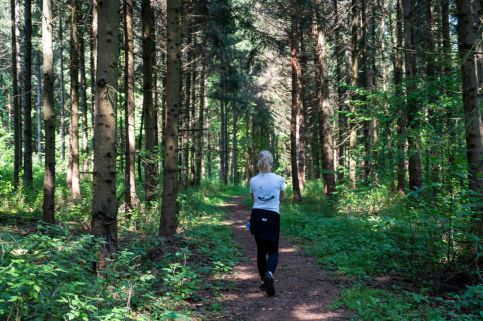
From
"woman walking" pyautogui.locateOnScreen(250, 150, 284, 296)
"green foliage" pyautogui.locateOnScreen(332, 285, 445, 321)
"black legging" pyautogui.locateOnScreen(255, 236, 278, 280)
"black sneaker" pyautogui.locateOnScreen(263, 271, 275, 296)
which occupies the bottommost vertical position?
"green foliage" pyautogui.locateOnScreen(332, 285, 445, 321)

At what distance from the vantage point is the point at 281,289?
621 cm

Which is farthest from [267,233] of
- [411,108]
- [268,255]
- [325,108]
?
[325,108]

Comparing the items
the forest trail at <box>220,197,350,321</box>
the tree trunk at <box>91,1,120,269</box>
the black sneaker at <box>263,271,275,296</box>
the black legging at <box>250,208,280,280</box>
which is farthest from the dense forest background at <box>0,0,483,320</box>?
the black legging at <box>250,208,280,280</box>

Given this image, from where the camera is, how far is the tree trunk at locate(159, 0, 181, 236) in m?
8.27

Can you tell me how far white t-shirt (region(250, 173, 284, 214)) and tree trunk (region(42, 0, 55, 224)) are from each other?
256 inches

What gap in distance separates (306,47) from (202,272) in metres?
15.2

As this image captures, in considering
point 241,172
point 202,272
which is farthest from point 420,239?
point 241,172

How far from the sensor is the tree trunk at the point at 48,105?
9758mm

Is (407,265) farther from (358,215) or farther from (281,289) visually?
(358,215)

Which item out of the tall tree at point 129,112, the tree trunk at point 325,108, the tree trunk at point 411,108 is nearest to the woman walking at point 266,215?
the tree trunk at point 411,108

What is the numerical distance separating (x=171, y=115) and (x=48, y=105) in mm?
3955

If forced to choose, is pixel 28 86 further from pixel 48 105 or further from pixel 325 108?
pixel 325 108

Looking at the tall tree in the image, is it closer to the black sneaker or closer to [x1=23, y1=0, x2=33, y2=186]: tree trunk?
[x1=23, y1=0, x2=33, y2=186]: tree trunk

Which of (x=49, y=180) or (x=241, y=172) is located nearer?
(x=49, y=180)
